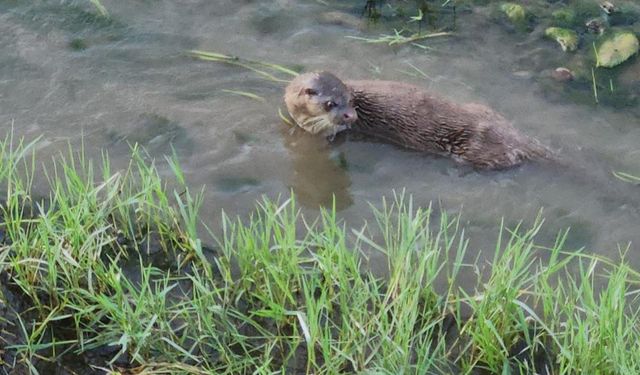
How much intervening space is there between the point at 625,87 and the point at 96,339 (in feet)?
10.2

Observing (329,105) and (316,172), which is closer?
(329,105)

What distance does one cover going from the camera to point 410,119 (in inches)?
185

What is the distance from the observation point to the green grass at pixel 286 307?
3332 mm

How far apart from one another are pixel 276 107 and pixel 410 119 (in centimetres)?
72

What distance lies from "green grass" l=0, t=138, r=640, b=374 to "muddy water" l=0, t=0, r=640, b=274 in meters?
0.57

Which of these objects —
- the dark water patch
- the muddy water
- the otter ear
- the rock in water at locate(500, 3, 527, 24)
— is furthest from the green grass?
the rock in water at locate(500, 3, 527, 24)

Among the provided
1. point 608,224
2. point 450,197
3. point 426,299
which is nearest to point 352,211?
point 450,197

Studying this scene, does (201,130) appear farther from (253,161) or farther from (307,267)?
(307,267)

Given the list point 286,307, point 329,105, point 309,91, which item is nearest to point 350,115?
point 329,105

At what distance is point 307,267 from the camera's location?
12.7 ft

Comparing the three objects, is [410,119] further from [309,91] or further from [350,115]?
[309,91]

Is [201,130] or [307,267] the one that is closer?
[307,267]

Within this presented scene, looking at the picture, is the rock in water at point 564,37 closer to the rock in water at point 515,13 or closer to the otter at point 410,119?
the rock in water at point 515,13

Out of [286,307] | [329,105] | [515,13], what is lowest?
[286,307]
